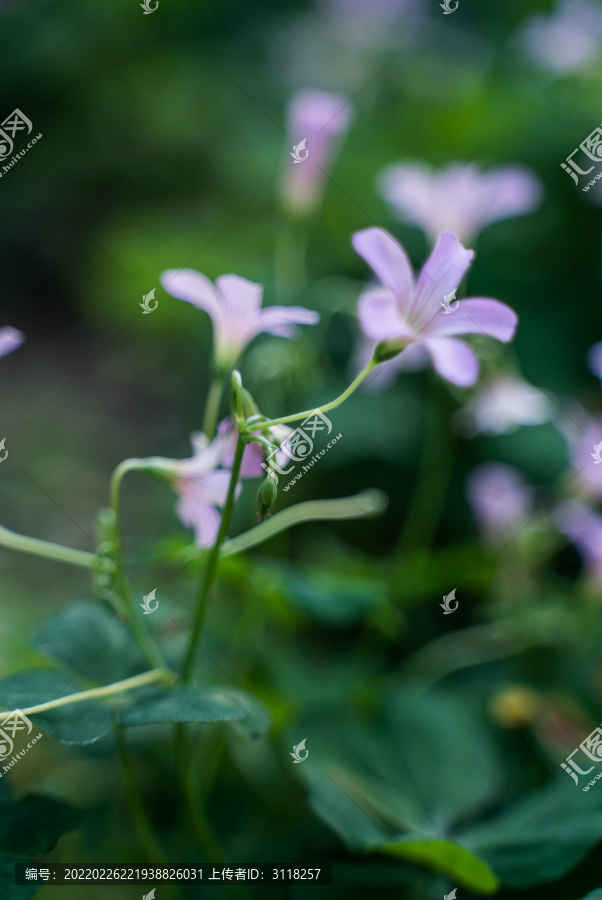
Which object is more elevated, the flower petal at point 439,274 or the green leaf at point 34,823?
the flower petal at point 439,274

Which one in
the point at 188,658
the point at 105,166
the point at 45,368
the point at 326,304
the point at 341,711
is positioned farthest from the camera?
the point at 105,166

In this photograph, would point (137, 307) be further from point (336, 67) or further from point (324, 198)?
point (336, 67)

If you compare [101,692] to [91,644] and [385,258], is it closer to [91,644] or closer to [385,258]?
[91,644]

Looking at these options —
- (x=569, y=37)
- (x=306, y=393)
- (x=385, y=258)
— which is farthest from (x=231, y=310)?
(x=569, y=37)

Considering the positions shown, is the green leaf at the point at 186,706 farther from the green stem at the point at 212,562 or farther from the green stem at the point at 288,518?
the green stem at the point at 288,518

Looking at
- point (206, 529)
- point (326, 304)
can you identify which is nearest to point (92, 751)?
point (206, 529)

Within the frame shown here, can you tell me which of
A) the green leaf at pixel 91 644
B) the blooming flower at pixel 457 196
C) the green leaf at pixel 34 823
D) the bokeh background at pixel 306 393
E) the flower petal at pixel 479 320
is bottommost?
the bokeh background at pixel 306 393

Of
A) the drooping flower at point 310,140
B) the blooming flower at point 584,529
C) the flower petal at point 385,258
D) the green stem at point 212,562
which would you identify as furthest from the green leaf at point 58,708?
the drooping flower at point 310,140
